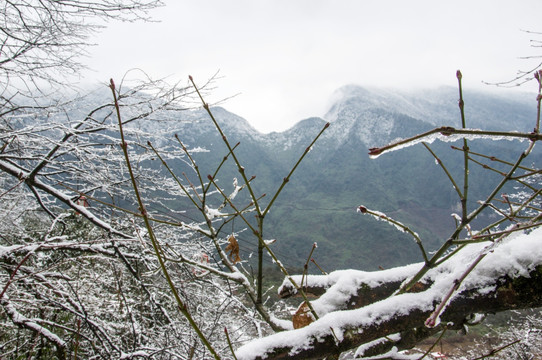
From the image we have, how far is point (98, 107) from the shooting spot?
3379 mm

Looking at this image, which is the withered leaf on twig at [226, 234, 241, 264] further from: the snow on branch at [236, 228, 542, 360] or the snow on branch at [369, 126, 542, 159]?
the snow on branch at [369, 126, 542, 159]

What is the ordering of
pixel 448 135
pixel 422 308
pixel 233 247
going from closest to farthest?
pixel 448 135, pixel 422 308, pixel 233 247

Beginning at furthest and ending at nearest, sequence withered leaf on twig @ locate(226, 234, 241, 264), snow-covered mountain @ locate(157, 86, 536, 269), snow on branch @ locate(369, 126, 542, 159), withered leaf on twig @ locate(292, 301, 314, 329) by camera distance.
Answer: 1. snow-covered mountain @ locate(157, 86, 536, 269)
2. withered leaf on twig @ locate(226, 234, 241, 264)
3. withered leaf on twig @ locate(292, 301, 314, 329)
4. snow on branch @ locate(369, 126, 542, 159)

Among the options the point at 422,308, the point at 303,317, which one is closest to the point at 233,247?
the point at 303,317

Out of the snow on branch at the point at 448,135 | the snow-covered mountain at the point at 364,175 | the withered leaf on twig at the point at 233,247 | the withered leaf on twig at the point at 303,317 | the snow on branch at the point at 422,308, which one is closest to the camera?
the snow on branch at the point at 448,135

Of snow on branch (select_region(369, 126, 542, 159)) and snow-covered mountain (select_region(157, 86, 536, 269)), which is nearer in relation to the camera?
snow on branch (select_region(369, 126, 542, 159))

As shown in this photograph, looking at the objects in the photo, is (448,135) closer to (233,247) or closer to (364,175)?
(233,247)

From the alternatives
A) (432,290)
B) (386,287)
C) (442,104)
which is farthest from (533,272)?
(442,104)

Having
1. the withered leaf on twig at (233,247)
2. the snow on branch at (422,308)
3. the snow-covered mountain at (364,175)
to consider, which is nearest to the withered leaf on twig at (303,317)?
the snow on branch at (422,308)

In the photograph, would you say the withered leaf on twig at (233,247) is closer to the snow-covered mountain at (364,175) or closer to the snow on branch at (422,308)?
the snow on branch at (422,308)

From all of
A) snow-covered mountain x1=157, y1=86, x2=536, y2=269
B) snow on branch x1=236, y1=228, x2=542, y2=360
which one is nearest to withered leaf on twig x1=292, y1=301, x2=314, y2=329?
snow on branch x1=236, y1=228, x2=542, y2=360

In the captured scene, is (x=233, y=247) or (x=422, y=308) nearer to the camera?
(x=422, y=308)

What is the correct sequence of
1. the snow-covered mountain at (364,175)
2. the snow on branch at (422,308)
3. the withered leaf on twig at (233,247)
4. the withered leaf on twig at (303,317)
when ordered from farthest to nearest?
the snow-covered mountain at (364,175) → the withered leaf on twig at (233,247) → the withered leaf on twig at (303,317) → the snow on branch at (422,308)

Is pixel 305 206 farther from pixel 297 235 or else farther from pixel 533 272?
pixel 533 272
